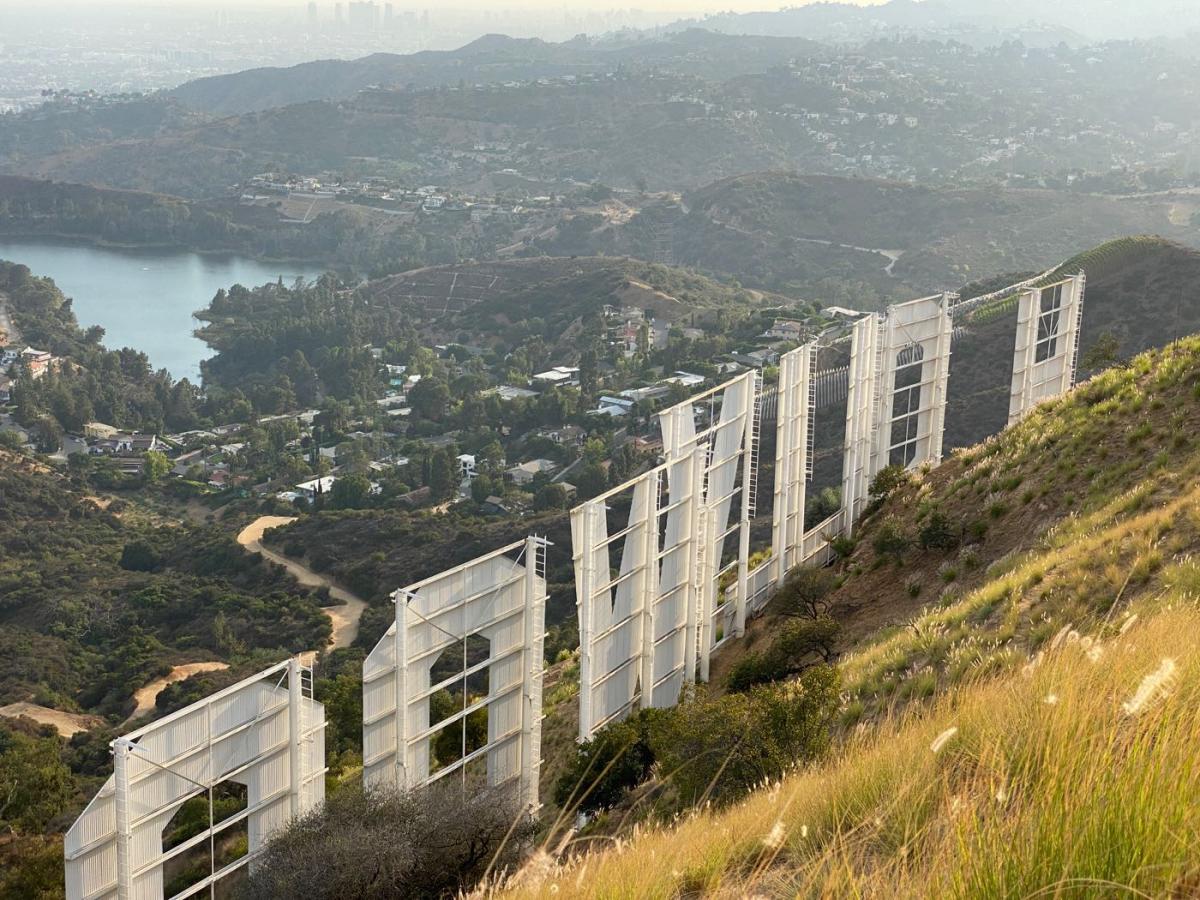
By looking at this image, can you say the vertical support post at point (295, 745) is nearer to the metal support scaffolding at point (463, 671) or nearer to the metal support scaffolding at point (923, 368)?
the metal support scaffolding at point (463, 671)

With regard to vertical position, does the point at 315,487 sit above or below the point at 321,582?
below

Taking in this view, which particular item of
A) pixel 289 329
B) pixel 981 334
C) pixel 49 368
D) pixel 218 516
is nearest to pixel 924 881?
pixel 981 334

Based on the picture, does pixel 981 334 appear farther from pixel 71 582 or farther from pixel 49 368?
pixel 49 368

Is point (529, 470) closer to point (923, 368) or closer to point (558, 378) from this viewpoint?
point (558, 378)

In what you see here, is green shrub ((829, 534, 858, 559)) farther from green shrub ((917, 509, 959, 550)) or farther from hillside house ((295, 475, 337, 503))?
hillside house ((295, 475, 337, 503))

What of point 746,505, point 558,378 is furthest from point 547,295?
point 746,505

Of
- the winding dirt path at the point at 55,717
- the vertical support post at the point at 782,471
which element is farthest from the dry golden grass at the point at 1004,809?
the winding dirt path at the point at 55,717
